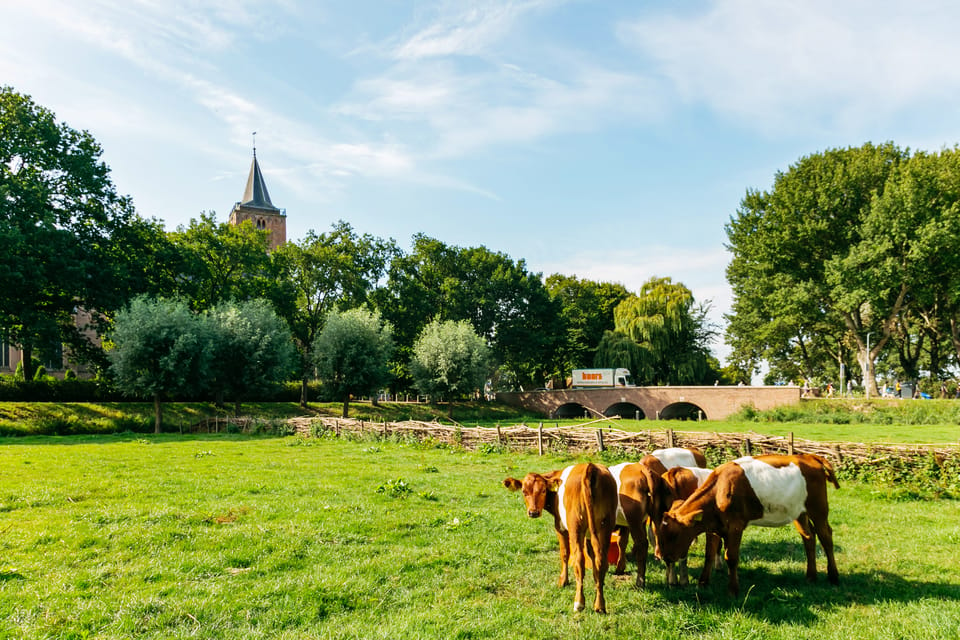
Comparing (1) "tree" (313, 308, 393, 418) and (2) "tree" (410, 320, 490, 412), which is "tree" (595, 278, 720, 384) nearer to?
(2) "tree" (410, 320, 490, 412)

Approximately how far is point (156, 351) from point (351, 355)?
485 inches

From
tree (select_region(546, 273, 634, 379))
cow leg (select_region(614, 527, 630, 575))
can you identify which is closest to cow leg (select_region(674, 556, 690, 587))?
cow leg (select_region(614, 527, 630, 575))

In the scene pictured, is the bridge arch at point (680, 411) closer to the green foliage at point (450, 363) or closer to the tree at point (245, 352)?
the green foliage at point (450, 363)

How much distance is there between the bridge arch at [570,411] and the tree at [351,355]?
20.9 m

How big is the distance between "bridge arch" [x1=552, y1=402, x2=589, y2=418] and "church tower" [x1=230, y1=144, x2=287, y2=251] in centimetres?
4609

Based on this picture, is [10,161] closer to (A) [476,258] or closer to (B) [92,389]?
A: (B) [92,389]

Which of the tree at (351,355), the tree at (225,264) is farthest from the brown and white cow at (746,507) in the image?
the tree at (225,264)

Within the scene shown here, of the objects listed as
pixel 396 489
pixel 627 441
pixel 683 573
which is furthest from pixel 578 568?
pixel 627 441

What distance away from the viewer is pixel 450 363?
141 ft

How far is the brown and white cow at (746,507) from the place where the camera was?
18.9ft

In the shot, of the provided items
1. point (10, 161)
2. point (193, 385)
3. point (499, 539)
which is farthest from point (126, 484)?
point (10, 161)

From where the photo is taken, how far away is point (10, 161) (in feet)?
102

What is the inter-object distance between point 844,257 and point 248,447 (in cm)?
4052

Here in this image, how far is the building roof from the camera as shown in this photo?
77750 mm
